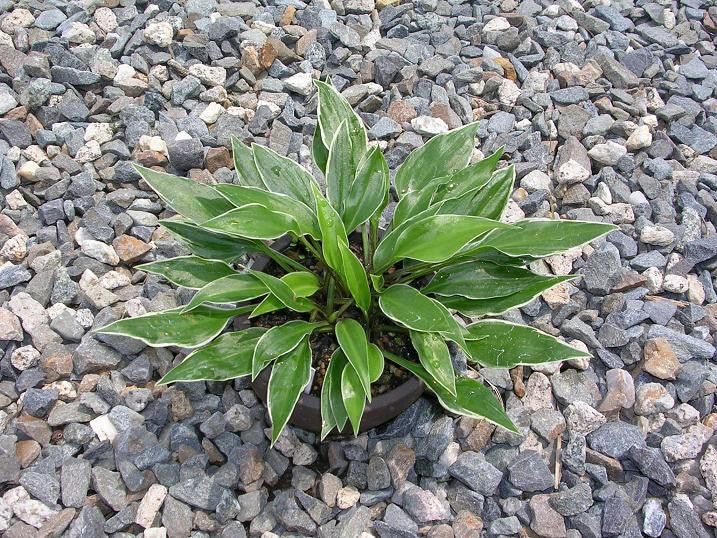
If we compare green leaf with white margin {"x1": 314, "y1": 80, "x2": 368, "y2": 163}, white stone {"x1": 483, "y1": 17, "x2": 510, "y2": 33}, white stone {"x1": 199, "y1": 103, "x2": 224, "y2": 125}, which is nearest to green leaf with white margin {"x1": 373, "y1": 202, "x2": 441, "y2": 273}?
green leaf with white margin {"x1": 314, "y1": 80, "x2": 368, "y2": 163}

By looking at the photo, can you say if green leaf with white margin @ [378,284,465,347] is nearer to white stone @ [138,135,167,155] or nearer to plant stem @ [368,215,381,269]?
plant stem @ [368,215,381,269]

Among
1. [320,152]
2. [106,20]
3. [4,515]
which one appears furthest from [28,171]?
[4,515]

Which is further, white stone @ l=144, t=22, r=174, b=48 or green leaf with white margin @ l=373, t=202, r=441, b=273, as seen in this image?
white stone @ l=144, t=22, r=174, b=48

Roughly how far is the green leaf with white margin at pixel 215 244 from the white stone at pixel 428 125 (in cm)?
101

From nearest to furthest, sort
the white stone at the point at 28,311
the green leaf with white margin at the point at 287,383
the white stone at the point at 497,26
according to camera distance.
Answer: the green leaf with white margin at the point at 287,383 → the white stone at the point at 28,311 → the white stone at the point at 497,26

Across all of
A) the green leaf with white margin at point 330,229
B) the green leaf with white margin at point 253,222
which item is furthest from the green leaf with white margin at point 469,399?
the green leaf with white margin at point 253,222

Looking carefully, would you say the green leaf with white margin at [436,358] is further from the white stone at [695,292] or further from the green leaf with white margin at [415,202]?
the white stone at [695,292]

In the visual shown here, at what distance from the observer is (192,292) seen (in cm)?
225

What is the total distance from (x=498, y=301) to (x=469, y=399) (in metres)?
0.25

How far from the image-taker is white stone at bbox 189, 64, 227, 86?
285 cm

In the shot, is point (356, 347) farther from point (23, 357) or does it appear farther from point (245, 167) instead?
point (23, 357)

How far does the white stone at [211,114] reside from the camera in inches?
107

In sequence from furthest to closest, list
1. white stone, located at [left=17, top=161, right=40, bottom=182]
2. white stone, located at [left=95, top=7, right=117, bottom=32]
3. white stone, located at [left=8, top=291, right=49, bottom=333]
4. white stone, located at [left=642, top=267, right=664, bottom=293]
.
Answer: white stone, located at [left=95, top=7, right=117, bottom=32]
white stone, located at [left=17, top=161, right=40, bottom=182]
white stone, located at [left=642, top=267, right=664, bottom=293]
white stone, located at [left=8, top=291, right=49, bottom=333]

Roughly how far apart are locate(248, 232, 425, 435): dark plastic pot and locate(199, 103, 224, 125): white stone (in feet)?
3.46
